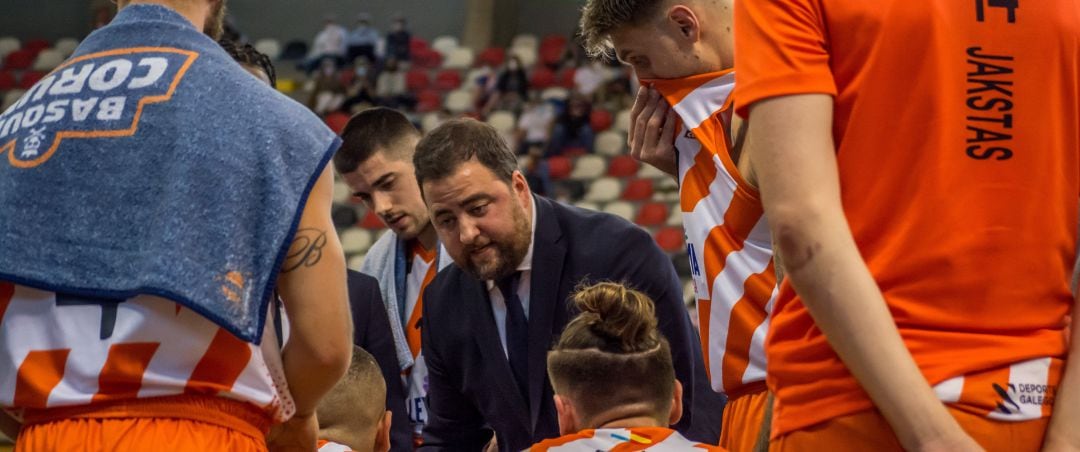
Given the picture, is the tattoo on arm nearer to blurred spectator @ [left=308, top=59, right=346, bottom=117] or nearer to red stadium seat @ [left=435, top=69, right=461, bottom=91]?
blurred spectator @ [left=308, top=59, right=346, bottom=117]

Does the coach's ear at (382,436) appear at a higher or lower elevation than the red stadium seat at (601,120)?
higher

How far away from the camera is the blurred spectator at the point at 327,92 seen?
16875mm

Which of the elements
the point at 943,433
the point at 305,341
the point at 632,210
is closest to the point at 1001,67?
the point at 943,433

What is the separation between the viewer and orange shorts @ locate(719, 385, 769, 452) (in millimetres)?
2551

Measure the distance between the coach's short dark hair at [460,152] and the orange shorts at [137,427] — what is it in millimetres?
1760

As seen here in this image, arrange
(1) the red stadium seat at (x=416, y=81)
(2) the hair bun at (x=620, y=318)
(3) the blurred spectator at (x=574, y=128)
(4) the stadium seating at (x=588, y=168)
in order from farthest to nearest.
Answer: (1) the red stadium seat at (x=416, y=81), (3) the blurred spectator at (x=574, y=128), (4) the stadium seating at (x=588, y=168), (2) the hair bun at (x=620, y=318)

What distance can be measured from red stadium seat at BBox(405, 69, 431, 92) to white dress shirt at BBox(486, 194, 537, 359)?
14.3 meters

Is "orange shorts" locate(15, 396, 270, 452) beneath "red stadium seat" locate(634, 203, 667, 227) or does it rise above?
above

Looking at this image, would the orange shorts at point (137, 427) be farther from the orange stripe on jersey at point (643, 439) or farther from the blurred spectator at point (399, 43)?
the blurred spectator at point (399, 43)

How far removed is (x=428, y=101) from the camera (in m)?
17.5

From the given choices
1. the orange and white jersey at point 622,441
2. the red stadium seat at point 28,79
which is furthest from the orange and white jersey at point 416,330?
the red stadium seat at point 28,79

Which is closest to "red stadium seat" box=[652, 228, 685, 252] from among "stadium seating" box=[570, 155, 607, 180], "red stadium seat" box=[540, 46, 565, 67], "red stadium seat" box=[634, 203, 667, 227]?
"red stadium seat" box=[634, 203, 667, 227]

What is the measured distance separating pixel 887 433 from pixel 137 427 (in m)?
1.01

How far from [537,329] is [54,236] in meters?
1.77
